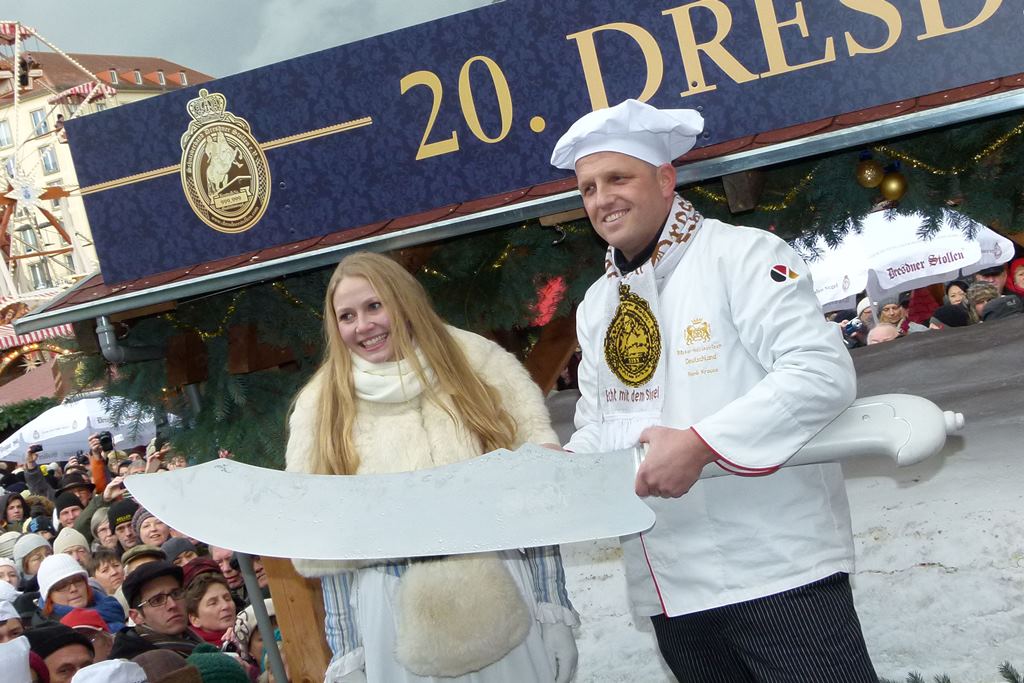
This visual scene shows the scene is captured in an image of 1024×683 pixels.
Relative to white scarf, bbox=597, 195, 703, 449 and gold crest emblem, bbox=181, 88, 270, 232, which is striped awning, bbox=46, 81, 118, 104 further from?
white scarf, bbox=597, 195, 703, 449

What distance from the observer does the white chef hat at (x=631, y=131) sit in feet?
6.57

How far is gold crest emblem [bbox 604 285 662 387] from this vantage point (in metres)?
2.06

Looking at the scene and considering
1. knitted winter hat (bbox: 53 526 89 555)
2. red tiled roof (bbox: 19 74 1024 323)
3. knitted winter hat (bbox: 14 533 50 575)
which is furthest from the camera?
knitted winter hat (bbox: 14 533 50 575)

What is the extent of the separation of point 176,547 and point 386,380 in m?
3.60

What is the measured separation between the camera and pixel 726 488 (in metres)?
2.00

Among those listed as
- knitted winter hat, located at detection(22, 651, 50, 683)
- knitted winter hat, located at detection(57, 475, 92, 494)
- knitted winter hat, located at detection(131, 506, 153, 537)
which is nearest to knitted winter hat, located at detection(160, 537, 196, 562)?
knitted winter hat, located at detection(131, 506, 153, 537)

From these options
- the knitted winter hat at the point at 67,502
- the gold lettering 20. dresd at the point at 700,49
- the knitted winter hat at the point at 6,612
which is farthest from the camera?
the knitted winter hat at the point at 67,502

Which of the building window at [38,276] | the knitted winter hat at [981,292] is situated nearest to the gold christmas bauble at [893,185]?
the knitted winter hat at [981,292]

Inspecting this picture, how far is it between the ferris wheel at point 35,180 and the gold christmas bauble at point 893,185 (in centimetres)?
1111

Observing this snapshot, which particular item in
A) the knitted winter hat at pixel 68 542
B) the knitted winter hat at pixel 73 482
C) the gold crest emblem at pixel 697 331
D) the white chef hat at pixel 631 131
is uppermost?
the white chef hat at pixel 631 131

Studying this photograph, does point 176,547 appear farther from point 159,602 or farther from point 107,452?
point 107,452

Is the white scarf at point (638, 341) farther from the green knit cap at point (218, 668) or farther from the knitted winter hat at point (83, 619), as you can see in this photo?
the knitted winter hat at point (83, 619)

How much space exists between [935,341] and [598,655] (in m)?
1.86

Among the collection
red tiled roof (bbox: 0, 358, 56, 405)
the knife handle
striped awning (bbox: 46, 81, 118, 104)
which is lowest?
the knife handle
